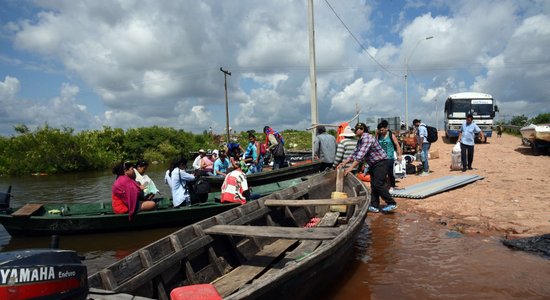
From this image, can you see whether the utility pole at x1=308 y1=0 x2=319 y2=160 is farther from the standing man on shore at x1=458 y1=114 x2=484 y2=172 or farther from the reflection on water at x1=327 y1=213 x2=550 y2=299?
the reflection on water at x1=327 y1=213 x2=550 y2=299

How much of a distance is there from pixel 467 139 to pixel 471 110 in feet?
34.1

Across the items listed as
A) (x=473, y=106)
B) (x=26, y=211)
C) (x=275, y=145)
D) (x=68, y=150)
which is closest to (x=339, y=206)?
(x=275, y=145)

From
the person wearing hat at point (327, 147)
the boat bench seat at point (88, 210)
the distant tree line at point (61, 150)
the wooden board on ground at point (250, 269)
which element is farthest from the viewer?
the distant tree line at point (61, 150)

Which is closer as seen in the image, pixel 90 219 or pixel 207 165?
pixel 90 219

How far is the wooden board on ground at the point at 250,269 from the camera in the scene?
12.2ft

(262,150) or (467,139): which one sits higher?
(467,139)

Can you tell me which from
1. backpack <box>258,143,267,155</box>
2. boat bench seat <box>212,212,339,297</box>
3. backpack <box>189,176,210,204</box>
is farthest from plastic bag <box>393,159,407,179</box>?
boat bench seat <box>212,212,339,297</box>

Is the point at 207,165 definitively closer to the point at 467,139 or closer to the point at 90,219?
the point at 90,219

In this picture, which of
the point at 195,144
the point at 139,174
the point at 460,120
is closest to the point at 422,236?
the point at 139,174

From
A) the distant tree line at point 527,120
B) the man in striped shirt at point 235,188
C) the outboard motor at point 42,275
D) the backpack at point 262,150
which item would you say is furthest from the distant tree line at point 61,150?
the distant tree line at point 527,120

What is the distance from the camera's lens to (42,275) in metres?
2.18

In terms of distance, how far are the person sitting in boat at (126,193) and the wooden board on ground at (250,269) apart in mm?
3596

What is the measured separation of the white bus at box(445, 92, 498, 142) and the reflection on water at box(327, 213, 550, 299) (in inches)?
615

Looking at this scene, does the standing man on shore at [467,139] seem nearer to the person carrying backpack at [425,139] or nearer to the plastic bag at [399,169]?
the person carrying backpack at [425,139]
